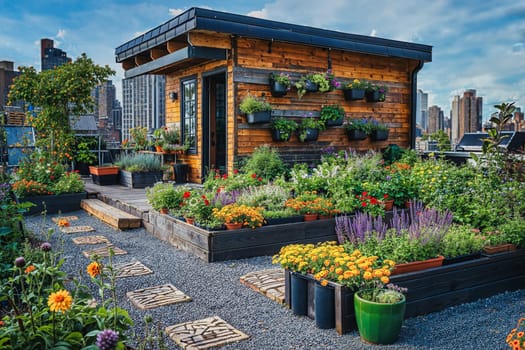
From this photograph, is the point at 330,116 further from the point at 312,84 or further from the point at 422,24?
the point at 422,24

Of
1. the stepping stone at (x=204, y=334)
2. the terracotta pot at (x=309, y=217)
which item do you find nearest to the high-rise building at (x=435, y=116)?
the terracotta pot at (x=309, y=217)

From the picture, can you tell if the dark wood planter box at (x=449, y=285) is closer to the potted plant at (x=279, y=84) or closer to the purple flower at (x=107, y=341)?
the purple flower at (x=107, y=341)

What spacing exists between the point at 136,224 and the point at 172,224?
45.2 inches

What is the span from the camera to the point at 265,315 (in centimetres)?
332

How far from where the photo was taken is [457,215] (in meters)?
5.09

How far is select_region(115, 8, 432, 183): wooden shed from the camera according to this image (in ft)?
26.1

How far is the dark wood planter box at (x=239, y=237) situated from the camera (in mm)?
4707

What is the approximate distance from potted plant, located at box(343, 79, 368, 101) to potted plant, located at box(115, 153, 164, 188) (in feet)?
13.6

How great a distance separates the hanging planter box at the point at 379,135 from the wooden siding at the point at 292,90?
0.61ft

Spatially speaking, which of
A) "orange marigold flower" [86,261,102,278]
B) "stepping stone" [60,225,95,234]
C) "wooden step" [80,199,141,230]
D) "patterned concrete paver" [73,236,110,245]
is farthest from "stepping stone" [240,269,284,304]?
"stepping stone" [60,225,95,234]

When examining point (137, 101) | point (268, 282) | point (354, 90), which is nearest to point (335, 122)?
point (354, 90)

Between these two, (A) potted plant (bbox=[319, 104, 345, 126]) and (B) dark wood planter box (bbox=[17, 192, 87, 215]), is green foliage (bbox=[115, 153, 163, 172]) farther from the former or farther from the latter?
(A) potted plant (bbox=[319, 104, 345, 126])

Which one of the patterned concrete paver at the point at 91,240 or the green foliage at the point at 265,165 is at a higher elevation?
the green foliage at the point at 265,165

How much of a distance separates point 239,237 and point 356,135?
539 cm
